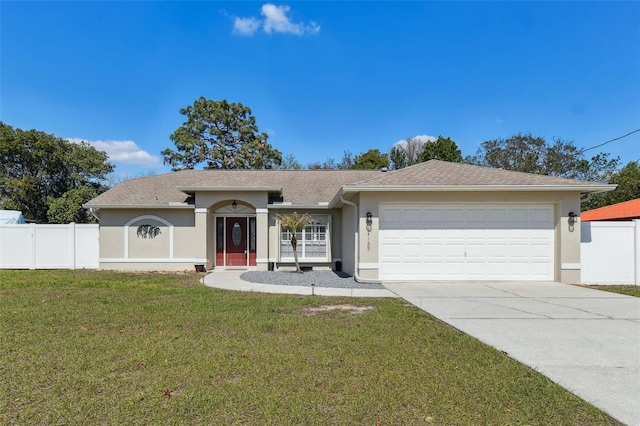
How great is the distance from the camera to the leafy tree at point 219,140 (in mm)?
34031

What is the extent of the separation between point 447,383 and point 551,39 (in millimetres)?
17220

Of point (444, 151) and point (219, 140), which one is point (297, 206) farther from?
point (444, 151)

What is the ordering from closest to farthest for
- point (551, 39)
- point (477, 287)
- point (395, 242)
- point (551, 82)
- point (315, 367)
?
point (315, 367) → point (477, 287) → point (395, 242) → point (551, 39) → point (551, 82)

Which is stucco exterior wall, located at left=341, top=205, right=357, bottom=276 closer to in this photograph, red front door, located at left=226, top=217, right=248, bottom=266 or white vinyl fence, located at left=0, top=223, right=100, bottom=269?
red front door, located at left=226, top=217, right=248, bottom=266

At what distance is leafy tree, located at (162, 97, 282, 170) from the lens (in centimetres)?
Answer: 3403

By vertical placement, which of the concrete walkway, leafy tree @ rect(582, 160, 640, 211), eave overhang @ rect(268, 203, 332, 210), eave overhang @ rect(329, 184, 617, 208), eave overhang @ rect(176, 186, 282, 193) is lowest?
the concrete walkway

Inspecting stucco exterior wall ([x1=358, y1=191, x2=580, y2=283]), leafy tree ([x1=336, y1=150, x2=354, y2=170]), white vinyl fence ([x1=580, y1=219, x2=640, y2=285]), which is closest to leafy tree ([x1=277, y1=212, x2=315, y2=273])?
stucco exterior wall ([x1=358, y1=191, x2=580, y2=283])

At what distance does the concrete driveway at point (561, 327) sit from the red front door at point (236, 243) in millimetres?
7585

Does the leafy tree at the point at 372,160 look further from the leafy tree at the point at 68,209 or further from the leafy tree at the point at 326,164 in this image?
the leafy tree at the point at 68,209

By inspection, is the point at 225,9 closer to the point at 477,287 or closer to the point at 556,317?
the point at 477,287

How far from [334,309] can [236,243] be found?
31.2 ft

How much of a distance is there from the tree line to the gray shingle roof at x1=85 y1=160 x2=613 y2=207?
586 inches

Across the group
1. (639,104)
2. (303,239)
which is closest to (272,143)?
(303,239)

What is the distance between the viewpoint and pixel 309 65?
1919cm
